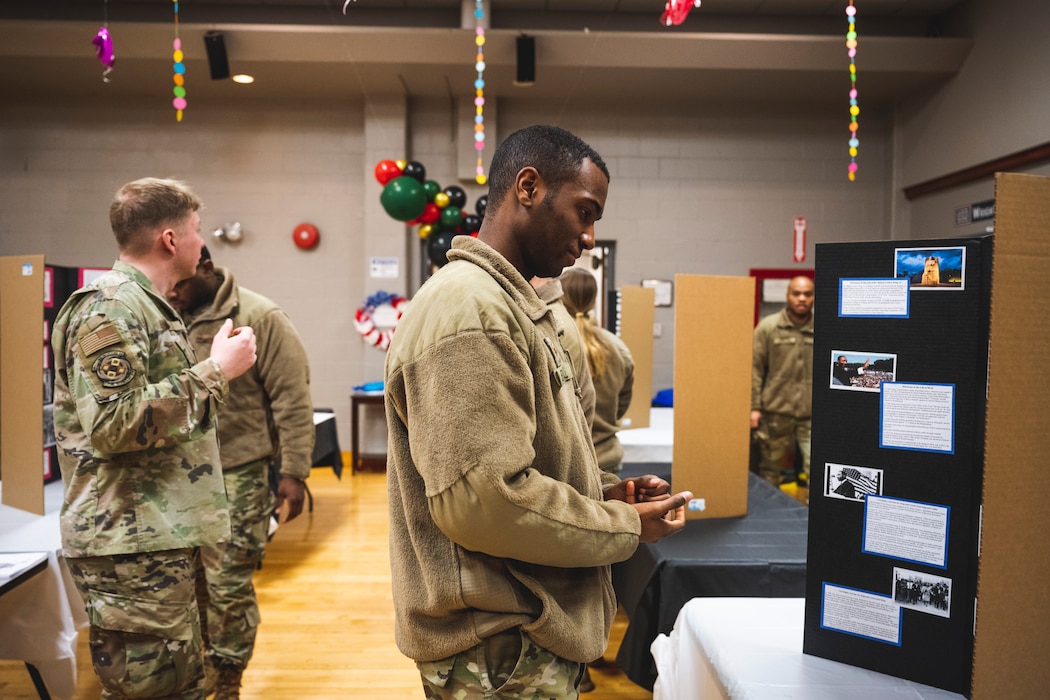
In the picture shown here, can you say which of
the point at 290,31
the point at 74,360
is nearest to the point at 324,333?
the point at 290,31

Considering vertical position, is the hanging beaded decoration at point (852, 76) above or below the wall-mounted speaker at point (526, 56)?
below

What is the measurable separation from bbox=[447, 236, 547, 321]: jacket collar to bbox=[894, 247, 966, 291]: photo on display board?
58cm

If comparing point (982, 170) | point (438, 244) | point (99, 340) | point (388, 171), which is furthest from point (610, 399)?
point (982, 170)

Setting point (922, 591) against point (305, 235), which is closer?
point (922, 591)

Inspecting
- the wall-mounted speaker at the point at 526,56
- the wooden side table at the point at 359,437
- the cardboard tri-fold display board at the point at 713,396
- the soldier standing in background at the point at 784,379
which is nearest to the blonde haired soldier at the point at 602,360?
the cardboard tri-fold display board at the point at 713,396

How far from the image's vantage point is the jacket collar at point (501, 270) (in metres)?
0.96

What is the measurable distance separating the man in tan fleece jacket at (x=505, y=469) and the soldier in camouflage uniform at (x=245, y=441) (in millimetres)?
1435

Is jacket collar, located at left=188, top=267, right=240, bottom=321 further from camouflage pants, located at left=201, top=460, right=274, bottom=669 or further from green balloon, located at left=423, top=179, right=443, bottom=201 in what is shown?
green balloon, located at left=423, top=179, right=443, bottom=201

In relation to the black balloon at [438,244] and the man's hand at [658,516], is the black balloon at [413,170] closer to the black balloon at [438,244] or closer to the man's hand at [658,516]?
the black balloon at [438,244]

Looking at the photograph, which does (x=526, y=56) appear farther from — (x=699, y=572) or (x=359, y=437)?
(x=699, y=572)

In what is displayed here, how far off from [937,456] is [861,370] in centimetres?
17

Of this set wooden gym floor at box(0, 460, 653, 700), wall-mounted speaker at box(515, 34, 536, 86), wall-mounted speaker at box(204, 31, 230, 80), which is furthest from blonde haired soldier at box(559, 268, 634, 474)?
wall-mounted speaker at box(204, 31, 230, 80)

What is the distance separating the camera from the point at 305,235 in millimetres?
6297

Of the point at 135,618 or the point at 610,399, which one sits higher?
the point at 610,399
